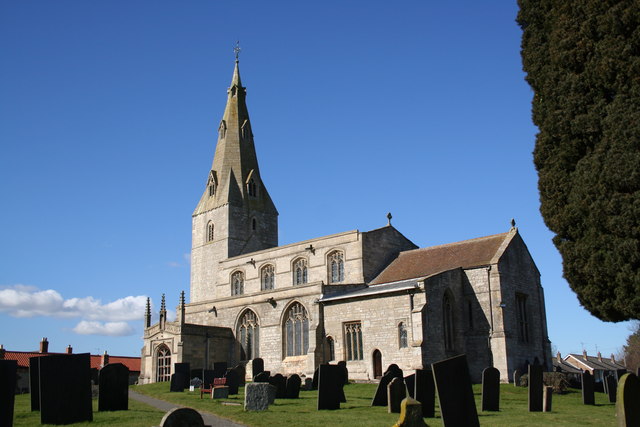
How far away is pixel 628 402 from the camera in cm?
1032

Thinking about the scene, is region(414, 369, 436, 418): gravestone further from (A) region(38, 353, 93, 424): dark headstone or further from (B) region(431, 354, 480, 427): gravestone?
(A) region(38, 353, 93, 424): dark headstone

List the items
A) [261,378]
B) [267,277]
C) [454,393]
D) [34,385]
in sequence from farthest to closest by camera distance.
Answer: [267,277], [261,378], [34,385], [454,393]

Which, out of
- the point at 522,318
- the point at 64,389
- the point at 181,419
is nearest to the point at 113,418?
the point at 64,389

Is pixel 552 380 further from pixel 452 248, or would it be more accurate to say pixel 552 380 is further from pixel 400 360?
pixel 452 248

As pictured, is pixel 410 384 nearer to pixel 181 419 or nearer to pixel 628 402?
pixel 628 402

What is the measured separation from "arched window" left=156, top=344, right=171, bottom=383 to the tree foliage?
24.7 m

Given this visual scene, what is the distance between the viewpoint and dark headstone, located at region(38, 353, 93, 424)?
13.8m

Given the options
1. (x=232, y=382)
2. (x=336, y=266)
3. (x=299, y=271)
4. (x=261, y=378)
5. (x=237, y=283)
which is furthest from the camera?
(x=237, y=283)

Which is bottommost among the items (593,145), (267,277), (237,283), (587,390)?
(587,390)

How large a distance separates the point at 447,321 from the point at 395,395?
14.4 meters

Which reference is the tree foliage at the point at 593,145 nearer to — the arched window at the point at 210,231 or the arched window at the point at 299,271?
the arched window at the point at 299,271

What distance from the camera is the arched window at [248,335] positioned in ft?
120

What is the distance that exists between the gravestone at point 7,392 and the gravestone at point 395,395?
9404mm

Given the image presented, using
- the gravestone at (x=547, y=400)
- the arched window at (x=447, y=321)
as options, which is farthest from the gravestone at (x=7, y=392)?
the arched window at (x=447, y=321)
